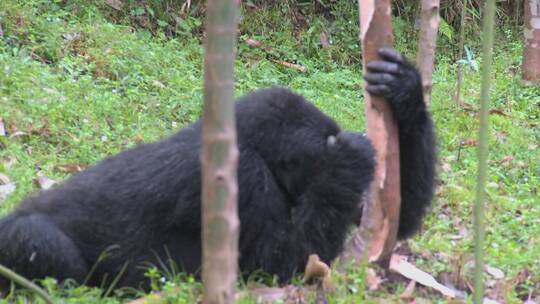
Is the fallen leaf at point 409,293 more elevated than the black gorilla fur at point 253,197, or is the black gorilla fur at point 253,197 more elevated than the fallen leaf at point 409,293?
the black gorilla fur at point 253,197

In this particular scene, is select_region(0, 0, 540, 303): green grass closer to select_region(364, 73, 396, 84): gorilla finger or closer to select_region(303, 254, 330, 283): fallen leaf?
select_region(303, 254, 330, 283): fallen leaf

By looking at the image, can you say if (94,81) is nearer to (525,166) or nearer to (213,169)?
(525,166)

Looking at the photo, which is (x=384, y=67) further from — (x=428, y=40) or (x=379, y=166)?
(x=428, y=40)

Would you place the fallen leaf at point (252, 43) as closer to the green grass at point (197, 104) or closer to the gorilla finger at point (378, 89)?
the green grass at point (197, 104)

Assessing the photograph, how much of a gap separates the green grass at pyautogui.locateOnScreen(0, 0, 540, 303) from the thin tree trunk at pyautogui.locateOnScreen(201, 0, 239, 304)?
129 cm

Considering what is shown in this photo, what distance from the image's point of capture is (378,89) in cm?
385

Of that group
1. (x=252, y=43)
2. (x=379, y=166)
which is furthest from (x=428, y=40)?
(x=252, y=43)

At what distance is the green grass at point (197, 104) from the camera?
4.75 metres

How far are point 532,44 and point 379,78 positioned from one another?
18.0 ft

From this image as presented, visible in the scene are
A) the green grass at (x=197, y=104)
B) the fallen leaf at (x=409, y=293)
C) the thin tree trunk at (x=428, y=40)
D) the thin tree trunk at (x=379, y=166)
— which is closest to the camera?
the thin tree trunk at (x=379, y=166)

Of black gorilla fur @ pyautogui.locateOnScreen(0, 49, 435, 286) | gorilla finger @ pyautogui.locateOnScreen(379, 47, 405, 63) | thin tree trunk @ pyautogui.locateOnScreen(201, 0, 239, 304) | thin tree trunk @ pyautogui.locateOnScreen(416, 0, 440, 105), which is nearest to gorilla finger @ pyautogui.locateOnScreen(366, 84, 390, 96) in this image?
black gorilla fur @ pyautogui.locateOnScreen(0, 49, 435, 286)

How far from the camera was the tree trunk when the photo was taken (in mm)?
8797

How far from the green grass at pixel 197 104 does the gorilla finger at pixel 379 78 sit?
0.87 metres

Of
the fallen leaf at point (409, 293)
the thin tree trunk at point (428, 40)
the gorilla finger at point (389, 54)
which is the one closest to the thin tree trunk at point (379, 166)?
the gorilla finger at point (389, 54)
